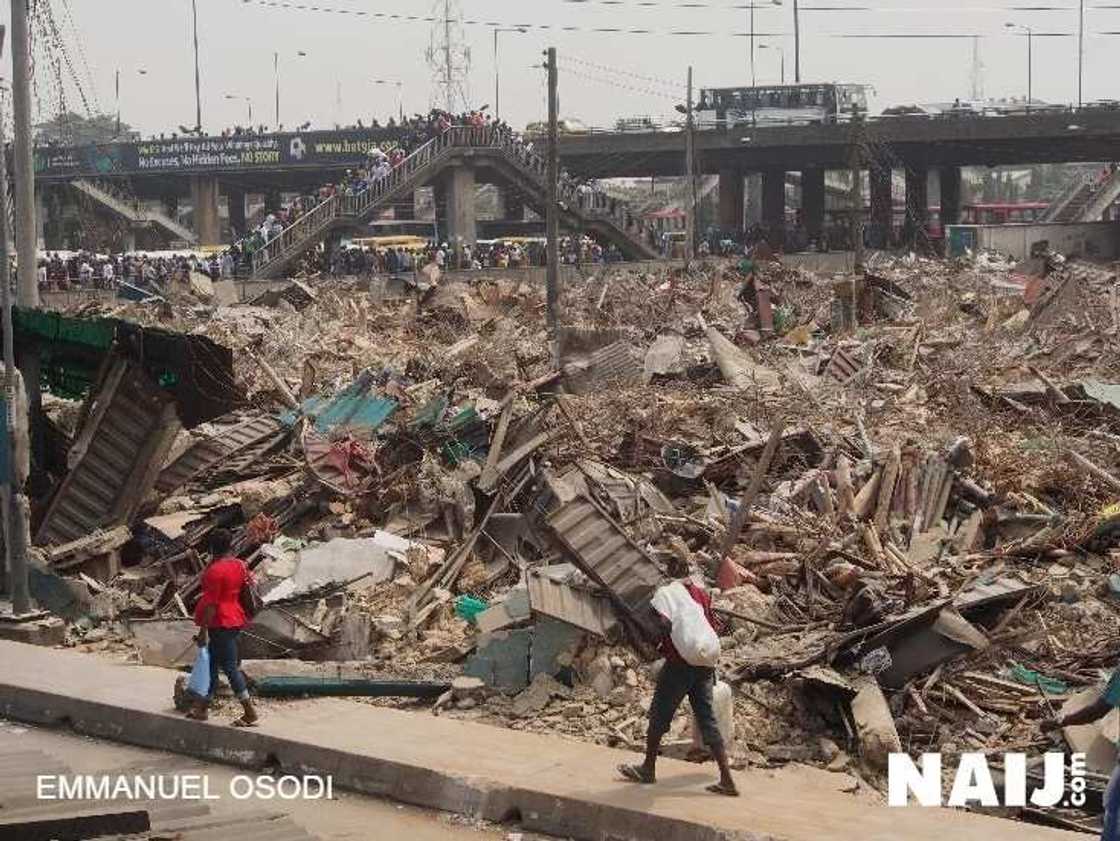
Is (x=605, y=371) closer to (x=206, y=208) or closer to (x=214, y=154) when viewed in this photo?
(x=214, y=154)

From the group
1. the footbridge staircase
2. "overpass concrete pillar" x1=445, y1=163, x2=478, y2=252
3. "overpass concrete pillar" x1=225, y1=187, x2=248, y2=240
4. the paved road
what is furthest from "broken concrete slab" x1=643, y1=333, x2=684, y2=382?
"overpass concrete pillar" x1=225, y1=187, x2=248, y2=240

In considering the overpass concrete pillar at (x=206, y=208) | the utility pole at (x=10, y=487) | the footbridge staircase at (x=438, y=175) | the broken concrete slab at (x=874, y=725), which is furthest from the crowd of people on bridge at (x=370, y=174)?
the broken concrete slab at (x=874, y=725)

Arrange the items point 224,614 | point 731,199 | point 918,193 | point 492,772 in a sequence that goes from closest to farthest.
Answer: point 492,772 → point 224,614 → point 918,193 → point 731,199

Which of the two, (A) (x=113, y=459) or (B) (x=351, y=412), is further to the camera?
(B) (x=351, y=412)

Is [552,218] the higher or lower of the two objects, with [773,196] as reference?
lower

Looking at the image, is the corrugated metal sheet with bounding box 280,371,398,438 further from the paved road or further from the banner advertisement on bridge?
the banner advertisement on bridge

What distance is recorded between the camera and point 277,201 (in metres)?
83.5

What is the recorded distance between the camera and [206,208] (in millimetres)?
75375

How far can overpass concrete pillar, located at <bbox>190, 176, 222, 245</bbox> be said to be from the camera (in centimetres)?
7412

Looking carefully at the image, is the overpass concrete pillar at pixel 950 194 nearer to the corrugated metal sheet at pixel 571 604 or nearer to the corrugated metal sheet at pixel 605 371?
the corrugated metal sheet at pixel 605 371

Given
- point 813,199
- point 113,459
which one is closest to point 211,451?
point 113,459

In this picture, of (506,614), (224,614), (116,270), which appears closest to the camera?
(224,614)

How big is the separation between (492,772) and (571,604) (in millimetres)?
2196

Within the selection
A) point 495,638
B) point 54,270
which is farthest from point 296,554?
point 54,270
